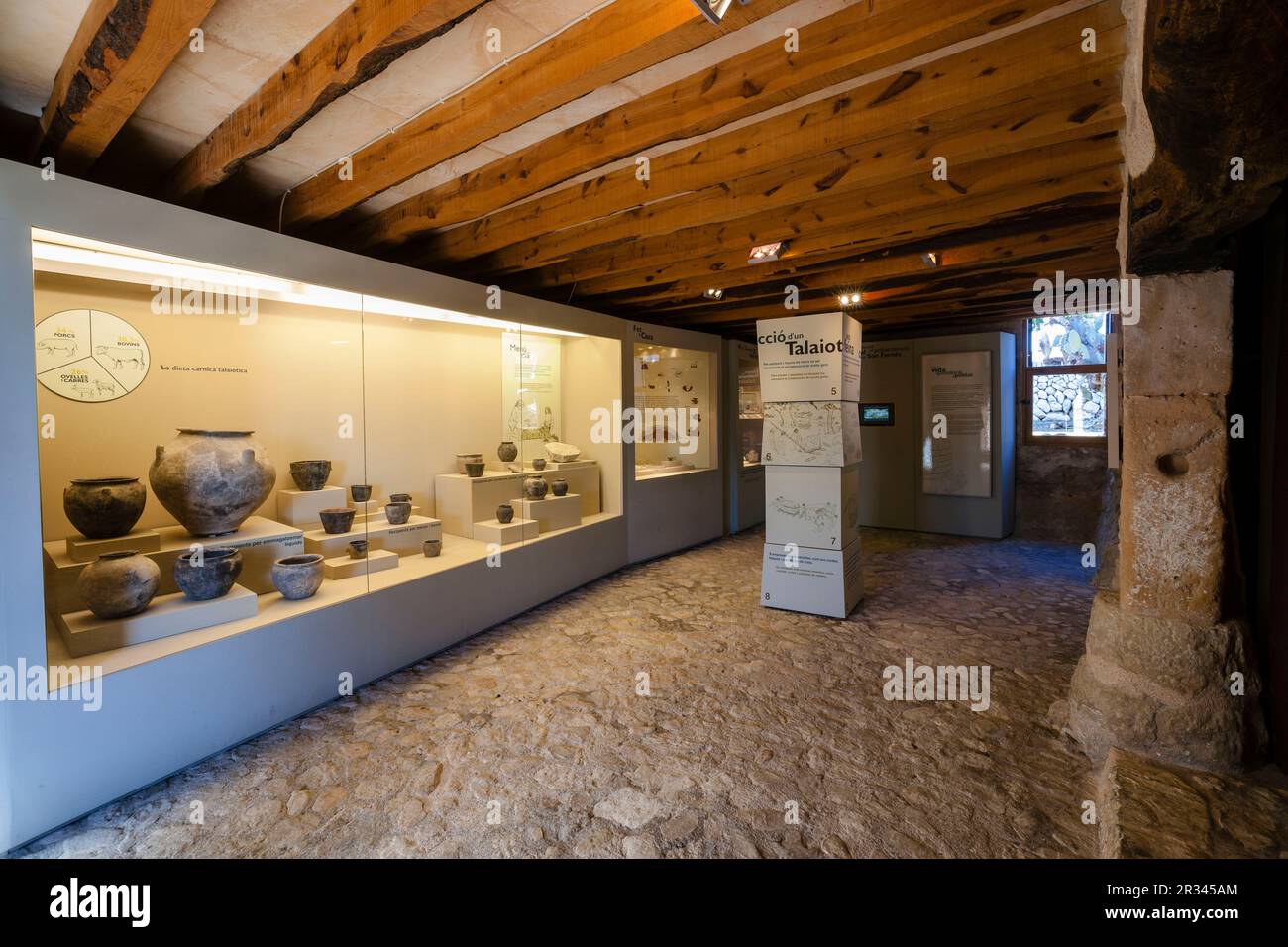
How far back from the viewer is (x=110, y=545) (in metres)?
2.58

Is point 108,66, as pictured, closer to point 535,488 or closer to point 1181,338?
point 535,488

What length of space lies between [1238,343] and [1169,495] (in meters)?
0.73

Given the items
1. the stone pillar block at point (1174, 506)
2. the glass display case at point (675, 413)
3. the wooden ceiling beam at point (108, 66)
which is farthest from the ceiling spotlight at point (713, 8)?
the glass display case at point (675, 413)

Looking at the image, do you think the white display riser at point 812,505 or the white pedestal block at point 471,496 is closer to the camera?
the white display riser at point 812,505

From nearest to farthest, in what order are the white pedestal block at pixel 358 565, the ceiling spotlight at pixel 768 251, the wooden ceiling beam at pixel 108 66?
1. the wooden ceiling beam at pixel 108 66
2. the white pedestal block at pixel 358 565
3. the ceiling spotlight at pixel 768 251

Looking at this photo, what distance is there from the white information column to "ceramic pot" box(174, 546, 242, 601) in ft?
10.5

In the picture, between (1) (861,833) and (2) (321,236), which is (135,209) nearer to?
(2) (321,236)

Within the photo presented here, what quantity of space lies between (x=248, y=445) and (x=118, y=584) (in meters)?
0.82

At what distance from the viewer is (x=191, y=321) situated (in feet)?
9.91

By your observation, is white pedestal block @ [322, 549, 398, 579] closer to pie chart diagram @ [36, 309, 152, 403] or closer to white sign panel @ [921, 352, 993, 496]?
pie chart diagram @ [36, 309, 152, 403]

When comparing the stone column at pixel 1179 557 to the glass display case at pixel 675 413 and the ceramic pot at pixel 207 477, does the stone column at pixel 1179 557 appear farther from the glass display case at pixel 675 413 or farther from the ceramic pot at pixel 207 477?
the glass display case at pixel 675 413

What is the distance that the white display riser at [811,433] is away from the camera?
3992mm

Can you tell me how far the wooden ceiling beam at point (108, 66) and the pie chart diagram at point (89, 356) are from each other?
0.72 metres

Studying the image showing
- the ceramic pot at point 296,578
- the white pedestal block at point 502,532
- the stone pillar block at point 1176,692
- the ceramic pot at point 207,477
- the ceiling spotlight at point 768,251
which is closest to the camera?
the stone pillar block at point 1176,692
